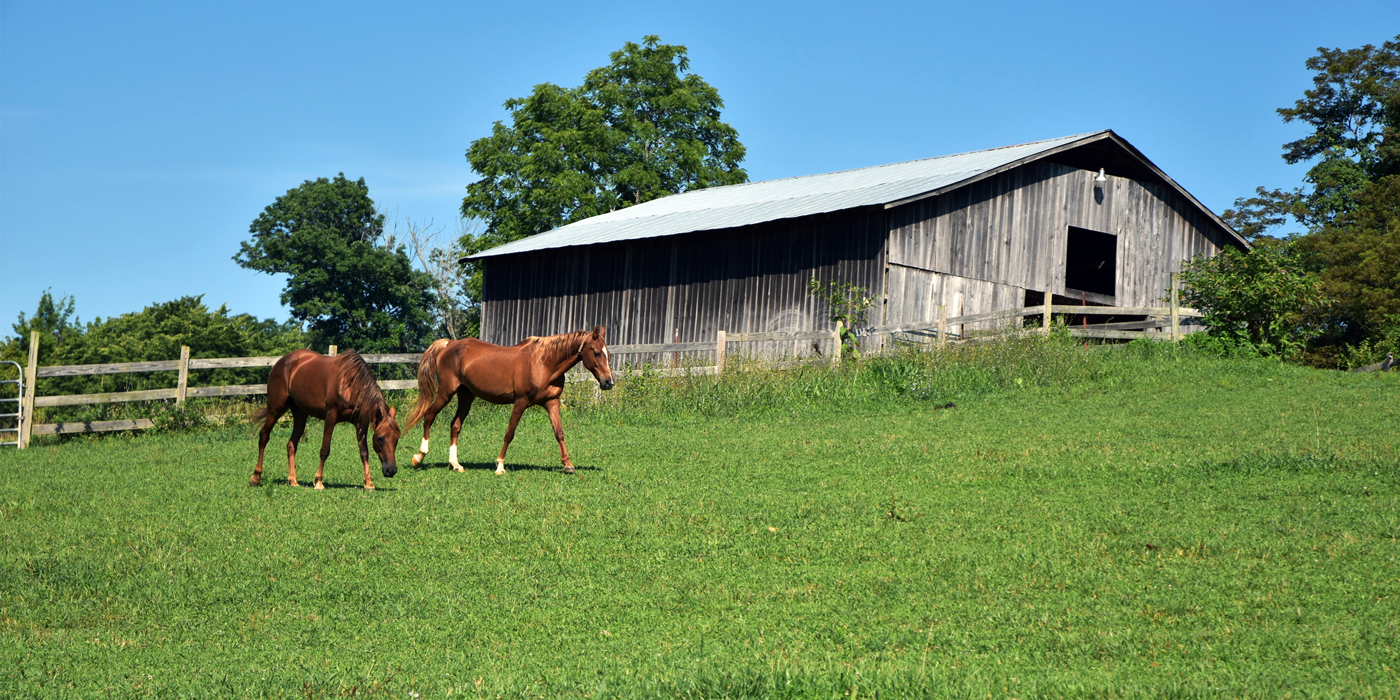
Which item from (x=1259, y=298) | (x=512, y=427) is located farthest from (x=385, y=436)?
(x=1259, y=298)

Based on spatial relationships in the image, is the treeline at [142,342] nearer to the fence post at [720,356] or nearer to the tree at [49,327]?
the tree at [49,327]

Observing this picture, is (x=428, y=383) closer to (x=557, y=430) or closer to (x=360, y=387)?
(x=557, y=430)

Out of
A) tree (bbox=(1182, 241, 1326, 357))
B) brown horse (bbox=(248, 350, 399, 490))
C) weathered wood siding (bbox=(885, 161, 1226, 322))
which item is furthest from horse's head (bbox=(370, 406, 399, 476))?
tree (bbox=(1182, 241, 1326, 357))

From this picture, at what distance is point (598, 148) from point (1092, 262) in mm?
22156

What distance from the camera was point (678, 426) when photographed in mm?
18031

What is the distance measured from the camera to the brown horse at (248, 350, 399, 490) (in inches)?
469

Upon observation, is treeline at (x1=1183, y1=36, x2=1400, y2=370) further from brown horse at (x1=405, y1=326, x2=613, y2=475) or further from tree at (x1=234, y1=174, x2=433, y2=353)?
tree at (x1=234, y1=174, x2=433, y2=353)

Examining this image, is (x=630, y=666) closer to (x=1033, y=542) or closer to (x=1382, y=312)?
(x=1033, y=542)

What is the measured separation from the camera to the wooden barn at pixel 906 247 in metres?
26.0

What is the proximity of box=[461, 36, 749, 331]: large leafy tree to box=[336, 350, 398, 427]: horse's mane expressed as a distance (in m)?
33.5

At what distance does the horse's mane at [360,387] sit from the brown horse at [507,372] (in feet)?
5.59

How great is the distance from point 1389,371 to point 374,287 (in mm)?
50969

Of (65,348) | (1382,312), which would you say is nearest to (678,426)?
(1382,312)

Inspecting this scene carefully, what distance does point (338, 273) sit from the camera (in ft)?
199
